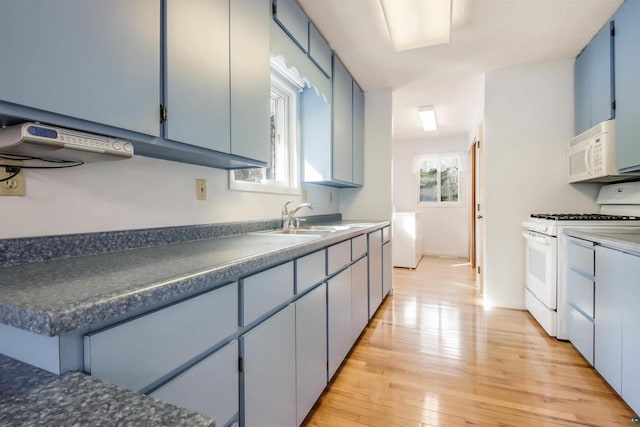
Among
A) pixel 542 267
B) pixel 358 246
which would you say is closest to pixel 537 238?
pixel 542 267

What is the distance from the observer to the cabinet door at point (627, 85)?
204 centimetres

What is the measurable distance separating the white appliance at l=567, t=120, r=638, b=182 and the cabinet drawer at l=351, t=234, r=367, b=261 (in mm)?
1820

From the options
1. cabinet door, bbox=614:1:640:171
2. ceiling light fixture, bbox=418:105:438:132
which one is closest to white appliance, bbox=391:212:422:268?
ceiling light fixture, bbox=418:105:438:132

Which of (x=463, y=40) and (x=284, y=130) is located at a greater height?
(x=463, y=40)

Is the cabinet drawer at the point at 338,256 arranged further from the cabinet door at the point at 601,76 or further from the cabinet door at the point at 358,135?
the cabinet door at the point at 601,76

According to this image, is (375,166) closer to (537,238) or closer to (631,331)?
(537,238)

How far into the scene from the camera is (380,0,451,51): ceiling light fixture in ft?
6.70

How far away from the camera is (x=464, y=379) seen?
193 centimetres

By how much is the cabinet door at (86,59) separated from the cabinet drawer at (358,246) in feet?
4.89

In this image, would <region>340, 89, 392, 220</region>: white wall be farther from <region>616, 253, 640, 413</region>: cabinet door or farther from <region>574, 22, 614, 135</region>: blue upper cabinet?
<region>616, 253, 640, 413</region>: cabinet door

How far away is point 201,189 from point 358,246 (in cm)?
120

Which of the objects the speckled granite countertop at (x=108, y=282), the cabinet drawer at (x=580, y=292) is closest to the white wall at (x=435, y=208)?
the cabinet drawer at (x=580, y=292)

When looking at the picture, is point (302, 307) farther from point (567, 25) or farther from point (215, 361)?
point (567, 25)

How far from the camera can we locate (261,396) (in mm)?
1117
